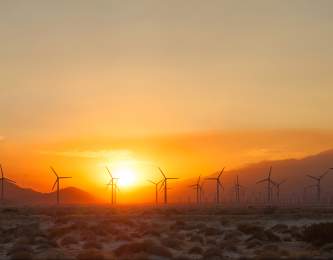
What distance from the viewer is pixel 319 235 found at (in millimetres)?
51219

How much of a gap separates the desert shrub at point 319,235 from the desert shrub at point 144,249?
14.0m

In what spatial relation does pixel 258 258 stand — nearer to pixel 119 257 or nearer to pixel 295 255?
pixel 295 255

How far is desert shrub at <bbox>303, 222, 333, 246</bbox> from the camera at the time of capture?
49156 millimetres

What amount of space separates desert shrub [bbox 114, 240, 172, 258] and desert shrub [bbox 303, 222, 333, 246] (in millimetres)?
14008

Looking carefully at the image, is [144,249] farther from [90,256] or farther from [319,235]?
[319,235]

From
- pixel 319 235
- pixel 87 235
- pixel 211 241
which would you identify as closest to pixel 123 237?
pixel 87 235

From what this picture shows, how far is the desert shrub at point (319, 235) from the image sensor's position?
4916 centimetres

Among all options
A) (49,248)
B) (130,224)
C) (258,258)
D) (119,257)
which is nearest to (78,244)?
(49,248)

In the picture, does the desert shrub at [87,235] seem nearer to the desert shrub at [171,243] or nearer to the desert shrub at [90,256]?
the desert shrub at [171,243]

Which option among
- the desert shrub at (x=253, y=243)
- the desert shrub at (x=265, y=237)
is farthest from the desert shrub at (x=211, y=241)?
the desert shrub at (x=265, y=237)

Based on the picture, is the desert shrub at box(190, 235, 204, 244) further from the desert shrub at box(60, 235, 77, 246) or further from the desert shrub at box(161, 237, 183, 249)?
the desert shrub at box(60, 235, 77, 246)

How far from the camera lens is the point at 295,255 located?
1585 inches

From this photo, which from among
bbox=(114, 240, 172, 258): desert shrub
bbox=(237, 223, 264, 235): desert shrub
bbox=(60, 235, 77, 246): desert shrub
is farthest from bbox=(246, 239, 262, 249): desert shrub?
bbox=(60, 235, 77, 246): desert shrub

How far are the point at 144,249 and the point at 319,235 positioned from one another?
664 inches
